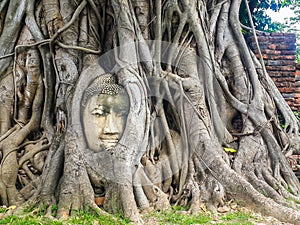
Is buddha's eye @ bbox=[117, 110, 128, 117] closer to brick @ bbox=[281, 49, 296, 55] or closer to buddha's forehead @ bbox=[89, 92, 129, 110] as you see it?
buddha's forehead @ bbox=[89, 92, 129, 110]

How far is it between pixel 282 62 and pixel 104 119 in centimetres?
318

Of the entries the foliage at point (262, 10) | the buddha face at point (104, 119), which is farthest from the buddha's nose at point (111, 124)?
the foliage at point (262, 10)

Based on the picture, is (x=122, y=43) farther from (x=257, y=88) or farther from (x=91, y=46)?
(x=257, y=88)

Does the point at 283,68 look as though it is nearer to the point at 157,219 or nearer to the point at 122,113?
the point at 122,113

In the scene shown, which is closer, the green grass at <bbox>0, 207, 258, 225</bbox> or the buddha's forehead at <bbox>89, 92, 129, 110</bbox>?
the green grass at <bbox>0, 207, 258, 225</bbox>

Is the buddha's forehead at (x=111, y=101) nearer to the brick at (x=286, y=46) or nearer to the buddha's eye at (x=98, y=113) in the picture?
the buddha's eye at (x=98, y=113)

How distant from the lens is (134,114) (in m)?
3.11

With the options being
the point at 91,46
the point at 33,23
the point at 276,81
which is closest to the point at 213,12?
the point at 276,81

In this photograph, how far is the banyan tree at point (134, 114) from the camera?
9.57 feet

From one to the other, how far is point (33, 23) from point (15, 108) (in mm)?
955

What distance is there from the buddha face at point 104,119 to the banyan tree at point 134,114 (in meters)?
0.01

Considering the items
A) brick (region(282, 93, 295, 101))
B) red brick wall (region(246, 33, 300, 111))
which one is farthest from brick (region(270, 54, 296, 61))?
brick (region(282, 93, 295, 101))

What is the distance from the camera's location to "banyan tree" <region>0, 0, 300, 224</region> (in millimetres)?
2916

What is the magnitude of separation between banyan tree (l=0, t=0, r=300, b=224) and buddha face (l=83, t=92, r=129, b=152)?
0.03 ft
